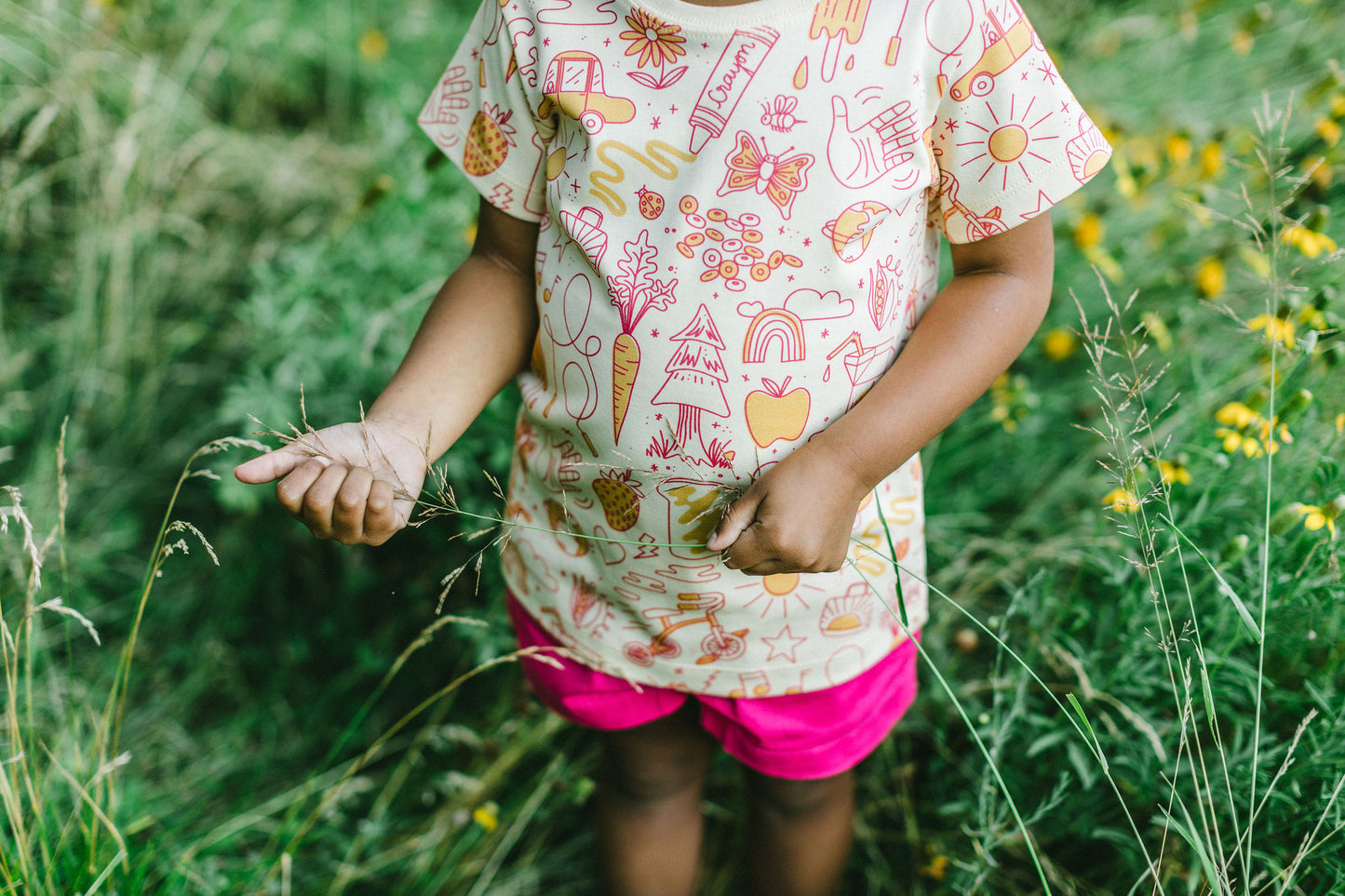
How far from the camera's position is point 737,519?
86 centimetres

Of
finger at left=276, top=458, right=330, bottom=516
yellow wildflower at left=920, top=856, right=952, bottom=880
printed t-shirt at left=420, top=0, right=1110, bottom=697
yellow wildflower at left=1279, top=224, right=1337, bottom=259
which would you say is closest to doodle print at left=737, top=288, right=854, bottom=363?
printed t-shirt at left=420, top=0, right=1110, bottom=697

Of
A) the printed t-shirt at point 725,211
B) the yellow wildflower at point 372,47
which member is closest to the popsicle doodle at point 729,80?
the printed t-shirt at point 725,211

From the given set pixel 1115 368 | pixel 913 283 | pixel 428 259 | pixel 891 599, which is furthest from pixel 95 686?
pixel 1115 368

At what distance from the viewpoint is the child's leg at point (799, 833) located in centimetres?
123

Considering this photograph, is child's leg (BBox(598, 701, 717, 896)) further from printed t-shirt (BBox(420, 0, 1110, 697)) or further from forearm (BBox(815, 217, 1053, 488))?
forearm (BBox(815, 217, 1053, 488))

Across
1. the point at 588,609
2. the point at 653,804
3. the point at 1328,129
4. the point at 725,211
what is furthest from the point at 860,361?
the point at 1328,129

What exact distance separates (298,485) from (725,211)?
49 centimetres

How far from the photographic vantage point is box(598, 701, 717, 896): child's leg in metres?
1.20

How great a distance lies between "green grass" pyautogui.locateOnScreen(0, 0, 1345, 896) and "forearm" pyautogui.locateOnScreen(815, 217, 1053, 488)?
0.16 meters

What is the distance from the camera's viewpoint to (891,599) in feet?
3.54

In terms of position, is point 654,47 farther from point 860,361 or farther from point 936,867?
point 936,867

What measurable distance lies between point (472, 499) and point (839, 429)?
0.84 metres

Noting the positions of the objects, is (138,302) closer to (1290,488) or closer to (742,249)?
(742,249)

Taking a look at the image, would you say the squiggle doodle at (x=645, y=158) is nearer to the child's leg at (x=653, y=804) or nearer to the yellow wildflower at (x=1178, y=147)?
the child's leg at (x=653, y=804)
